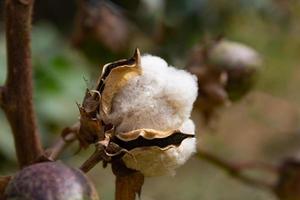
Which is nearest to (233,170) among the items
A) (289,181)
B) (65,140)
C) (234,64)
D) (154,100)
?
(289,181)

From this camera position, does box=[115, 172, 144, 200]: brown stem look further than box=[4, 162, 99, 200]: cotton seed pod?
Yes

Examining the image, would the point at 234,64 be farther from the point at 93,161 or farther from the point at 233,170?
the point at 93,161

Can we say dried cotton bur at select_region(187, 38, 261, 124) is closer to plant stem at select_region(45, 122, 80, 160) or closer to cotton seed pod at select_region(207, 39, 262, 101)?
cotton seed pod at select_region(207, 39, 262, 101)

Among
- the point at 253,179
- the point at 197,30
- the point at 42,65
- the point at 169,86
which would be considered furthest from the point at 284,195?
the point at 169,86

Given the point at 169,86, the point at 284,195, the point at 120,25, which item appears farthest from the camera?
the point at 120,25

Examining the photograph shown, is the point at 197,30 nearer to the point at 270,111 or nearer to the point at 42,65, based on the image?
the point at 42,65

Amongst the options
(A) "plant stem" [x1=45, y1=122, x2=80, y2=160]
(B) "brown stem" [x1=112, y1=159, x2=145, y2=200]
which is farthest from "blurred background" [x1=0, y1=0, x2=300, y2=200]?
(B) "brown stem" [x1=112, y1=159, x2=145, y2=200]
